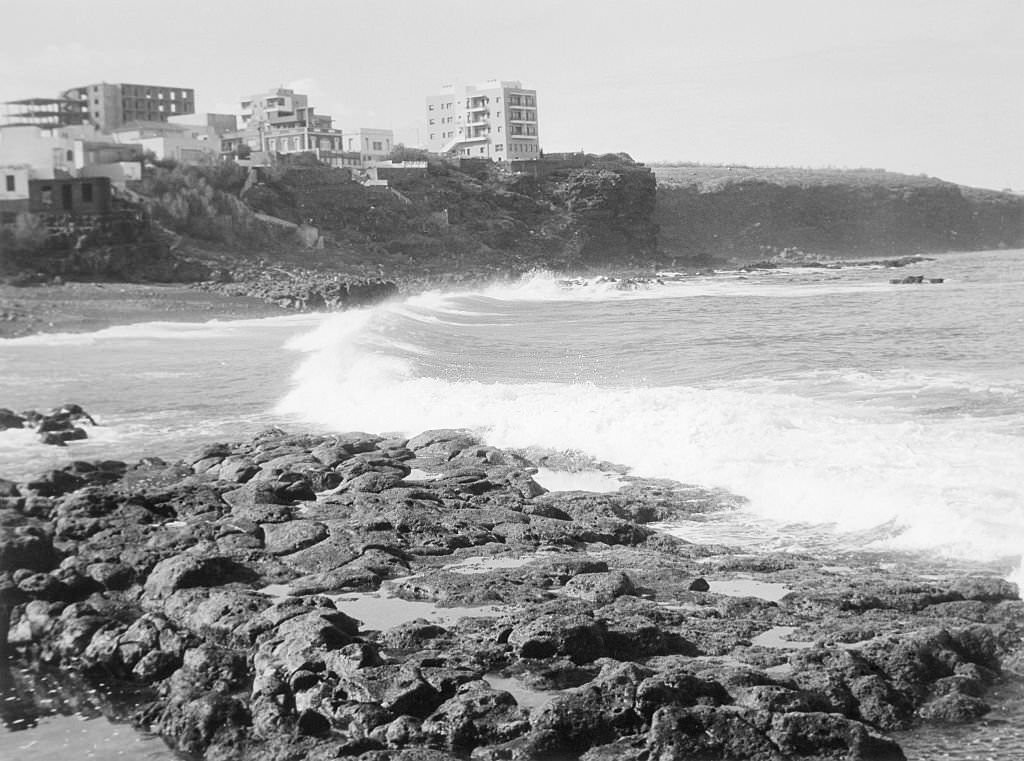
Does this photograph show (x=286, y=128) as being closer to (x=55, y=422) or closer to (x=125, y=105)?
(x=125, y=105)

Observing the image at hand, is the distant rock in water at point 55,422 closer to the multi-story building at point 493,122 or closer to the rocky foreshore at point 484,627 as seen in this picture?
the rocky foreshore at point 484,627

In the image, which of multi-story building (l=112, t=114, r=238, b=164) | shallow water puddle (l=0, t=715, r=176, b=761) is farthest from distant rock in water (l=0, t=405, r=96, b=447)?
multi-story building (l=112, t=114, r=238, b=164)

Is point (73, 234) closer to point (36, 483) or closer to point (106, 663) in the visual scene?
point (36, 483)

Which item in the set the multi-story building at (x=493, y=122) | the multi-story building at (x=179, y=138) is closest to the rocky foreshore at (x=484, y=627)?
the multi-story building at (x=179, y=138)

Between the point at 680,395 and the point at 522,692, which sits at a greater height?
the point at 680,395

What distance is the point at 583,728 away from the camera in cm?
662

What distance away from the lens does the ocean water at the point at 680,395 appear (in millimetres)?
11758

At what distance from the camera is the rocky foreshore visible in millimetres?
6672

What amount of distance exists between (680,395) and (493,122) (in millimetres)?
76226

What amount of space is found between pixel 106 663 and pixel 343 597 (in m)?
1.92

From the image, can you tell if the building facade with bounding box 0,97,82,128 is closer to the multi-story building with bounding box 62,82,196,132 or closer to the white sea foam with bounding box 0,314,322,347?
the multi-story building with bounding box 62,82,196,132

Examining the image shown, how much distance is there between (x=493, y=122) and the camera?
9125cm

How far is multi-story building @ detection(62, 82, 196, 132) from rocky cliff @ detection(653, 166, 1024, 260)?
53.3 metres

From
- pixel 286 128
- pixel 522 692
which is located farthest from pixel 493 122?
pixel 522 692
